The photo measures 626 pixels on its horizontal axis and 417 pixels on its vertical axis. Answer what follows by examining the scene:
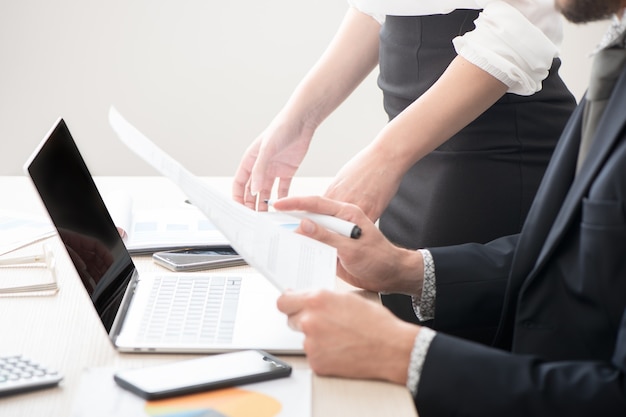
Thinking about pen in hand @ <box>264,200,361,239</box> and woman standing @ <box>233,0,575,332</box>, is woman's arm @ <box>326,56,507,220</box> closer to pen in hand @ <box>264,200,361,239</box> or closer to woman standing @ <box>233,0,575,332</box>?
woman standing @ <box>233,0,575,332</box>

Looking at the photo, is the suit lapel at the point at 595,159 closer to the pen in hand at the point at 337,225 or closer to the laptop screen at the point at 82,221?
the pen in hand at the point at 337,225

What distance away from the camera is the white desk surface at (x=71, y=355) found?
2.99 feet

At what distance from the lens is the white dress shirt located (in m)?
1.40

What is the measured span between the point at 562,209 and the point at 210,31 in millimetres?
2420

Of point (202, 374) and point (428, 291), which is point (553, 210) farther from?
point (202, 374)

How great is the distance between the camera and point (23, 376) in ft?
3.13

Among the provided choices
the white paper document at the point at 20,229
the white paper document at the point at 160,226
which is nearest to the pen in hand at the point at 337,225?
the white paper document at the point at 160,226

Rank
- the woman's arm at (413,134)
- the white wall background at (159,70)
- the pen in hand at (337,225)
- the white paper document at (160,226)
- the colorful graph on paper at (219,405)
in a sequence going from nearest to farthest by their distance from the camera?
the colorful graph on paper at (219,405)
the pen in hand at (337,225)
the woman's arm at (413,134)
the white paper document at (160,226)
the white wall background at (159,70)

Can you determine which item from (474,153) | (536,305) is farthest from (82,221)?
(474,153)

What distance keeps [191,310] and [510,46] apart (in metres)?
0.67

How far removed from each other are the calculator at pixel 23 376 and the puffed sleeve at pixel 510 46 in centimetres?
82

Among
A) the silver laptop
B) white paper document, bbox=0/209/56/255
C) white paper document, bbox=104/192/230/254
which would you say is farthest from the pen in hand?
white paper document, bbox=0/209/56/255

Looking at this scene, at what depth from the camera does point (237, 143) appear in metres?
3.43

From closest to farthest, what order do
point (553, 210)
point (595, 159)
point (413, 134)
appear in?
1. point (595, 159)
2. point (553, 210)
3. point (413, 134)
